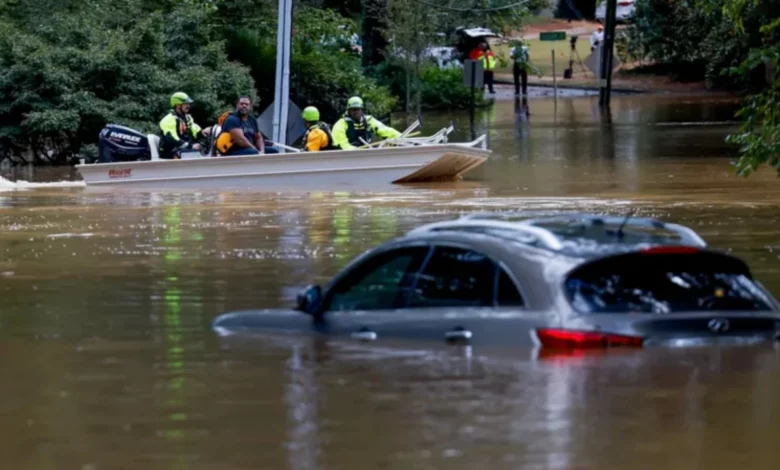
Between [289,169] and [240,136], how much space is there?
0.95 m

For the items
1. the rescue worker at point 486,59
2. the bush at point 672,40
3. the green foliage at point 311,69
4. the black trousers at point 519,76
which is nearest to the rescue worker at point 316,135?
the green foliage at point 311,69

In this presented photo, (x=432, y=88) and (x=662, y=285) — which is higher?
(x=432, y=88)

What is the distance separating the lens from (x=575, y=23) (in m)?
74.2

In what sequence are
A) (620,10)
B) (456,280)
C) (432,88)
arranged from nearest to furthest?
(456,280), (432,88), (620,10)

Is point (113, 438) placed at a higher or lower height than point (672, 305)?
lower

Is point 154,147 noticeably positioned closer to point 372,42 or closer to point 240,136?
point 240,136

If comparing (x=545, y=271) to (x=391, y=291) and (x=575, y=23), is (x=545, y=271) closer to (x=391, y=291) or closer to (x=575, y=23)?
(x=391, y=291)

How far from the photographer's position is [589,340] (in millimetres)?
8430

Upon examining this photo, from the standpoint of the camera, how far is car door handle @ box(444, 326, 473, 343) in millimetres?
9008

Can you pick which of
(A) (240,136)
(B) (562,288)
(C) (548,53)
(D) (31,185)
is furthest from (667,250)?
(C) (548,53)

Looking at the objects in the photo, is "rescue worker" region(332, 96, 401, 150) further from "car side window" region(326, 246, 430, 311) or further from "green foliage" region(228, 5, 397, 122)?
"car side window" region(326, 246, 430, 311)

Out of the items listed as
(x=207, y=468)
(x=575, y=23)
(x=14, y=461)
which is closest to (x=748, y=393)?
(x=207, y=468)

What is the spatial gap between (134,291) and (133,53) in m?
20.1

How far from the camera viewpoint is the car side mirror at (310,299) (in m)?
9.89
